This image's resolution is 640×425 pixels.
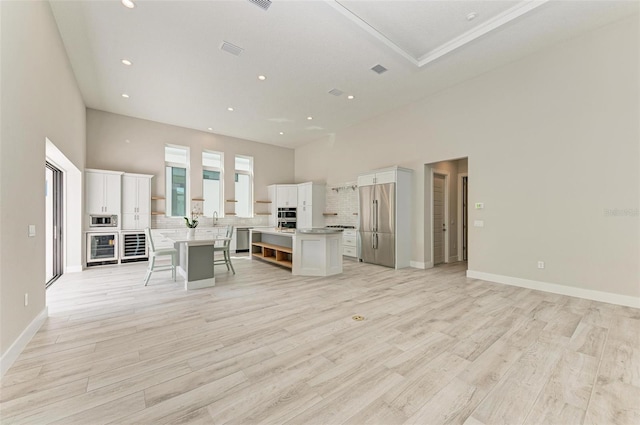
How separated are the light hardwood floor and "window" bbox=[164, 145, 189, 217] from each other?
14.0ft

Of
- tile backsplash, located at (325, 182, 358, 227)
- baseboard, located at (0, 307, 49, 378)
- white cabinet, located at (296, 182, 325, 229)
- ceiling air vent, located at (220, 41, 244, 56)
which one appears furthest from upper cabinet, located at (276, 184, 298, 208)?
baseboard, located at (0, 307, 49, 378)

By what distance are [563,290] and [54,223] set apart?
9.14m

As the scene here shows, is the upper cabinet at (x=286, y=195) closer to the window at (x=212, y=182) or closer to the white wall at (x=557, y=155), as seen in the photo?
the window at (x=212, y=182)

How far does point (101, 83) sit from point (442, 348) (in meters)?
7.21

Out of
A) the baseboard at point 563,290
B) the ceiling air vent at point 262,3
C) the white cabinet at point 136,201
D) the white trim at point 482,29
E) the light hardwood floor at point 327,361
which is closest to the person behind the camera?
the light hardwood floor at point 327,361

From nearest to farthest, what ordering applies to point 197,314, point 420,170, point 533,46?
1. point 197,314
2. point 533,46
3. point 420,170

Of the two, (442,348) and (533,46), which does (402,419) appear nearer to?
(442,348)

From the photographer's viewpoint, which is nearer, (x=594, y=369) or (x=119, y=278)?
(x=594, y=369)

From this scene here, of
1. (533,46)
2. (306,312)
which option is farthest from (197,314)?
(533,46)

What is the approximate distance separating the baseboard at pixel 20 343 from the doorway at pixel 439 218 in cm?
661

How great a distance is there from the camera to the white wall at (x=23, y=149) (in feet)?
6.92

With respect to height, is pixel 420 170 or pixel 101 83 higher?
pixel 101 83

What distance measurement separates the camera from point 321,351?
2.28 metres

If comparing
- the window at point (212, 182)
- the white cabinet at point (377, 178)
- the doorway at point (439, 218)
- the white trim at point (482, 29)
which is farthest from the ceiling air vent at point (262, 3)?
the window at point (212, 182)
